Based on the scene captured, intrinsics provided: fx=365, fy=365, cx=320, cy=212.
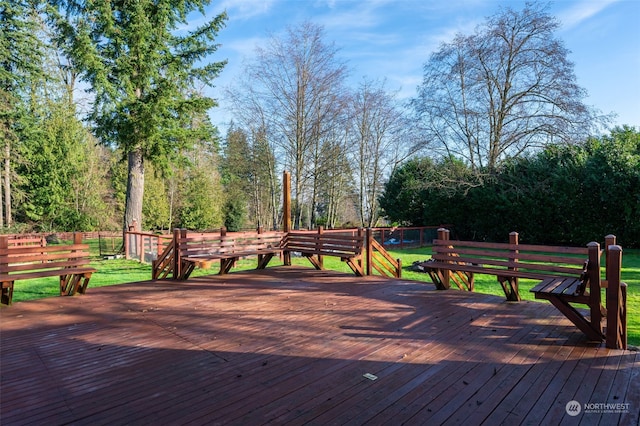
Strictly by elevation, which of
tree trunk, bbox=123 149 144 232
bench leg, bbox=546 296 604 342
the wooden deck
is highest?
tree trunk, bbox=123 149 144 232

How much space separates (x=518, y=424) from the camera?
2.20m

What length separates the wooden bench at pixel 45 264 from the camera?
502 centimetres

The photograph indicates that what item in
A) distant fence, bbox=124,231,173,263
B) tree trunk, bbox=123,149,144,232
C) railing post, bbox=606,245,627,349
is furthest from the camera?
tree trunk, bbox=123,149,144,232

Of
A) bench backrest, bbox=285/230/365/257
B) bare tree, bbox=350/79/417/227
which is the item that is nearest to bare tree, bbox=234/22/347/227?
bare tree, bbox=350/79/417/227

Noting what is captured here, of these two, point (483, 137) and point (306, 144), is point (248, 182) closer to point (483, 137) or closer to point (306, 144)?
point (306, 144)

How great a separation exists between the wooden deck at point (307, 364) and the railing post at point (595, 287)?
0.23 meters

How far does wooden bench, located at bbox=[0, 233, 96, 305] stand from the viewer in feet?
16.5

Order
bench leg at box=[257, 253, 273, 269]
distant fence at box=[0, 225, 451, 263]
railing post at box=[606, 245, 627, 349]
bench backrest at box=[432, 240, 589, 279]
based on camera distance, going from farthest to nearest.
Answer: distant fence at box=[0, 225, 451, 263], bench leg at box=[257, 253, 273, 269], bench backrest at box=[432, 240, 589, 279], railing post at box=[606, 245, 627, 349]

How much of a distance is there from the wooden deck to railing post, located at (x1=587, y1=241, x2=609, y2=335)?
229 mm

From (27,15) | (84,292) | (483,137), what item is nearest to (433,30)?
(483,137)

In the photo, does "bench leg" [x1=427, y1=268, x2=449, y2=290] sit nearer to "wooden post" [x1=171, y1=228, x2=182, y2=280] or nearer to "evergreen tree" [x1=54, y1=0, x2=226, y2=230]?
"wooden post" [x1=171, y1=228, x2=182, y2=280]

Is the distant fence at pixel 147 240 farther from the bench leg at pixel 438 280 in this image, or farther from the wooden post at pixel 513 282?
the wooden post at pixel 513 282

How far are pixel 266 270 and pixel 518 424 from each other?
6.65m

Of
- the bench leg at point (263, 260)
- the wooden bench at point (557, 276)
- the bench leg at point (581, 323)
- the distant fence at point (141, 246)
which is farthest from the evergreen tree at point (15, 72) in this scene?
the bench leg at point (581, 323)
